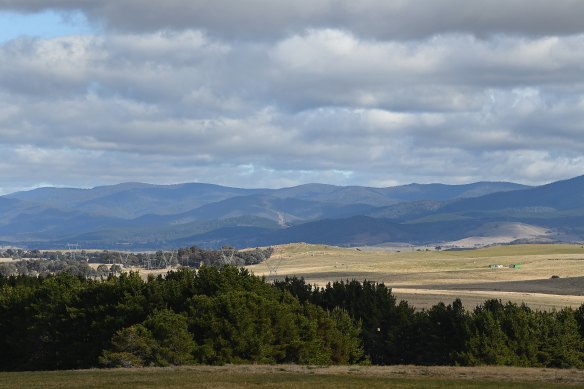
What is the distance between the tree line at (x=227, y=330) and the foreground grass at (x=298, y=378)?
37.4 feet

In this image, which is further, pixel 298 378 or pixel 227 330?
pixel 227 330

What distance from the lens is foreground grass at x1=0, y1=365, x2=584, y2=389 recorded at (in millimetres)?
50625

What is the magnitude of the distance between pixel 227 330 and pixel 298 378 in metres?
22.8

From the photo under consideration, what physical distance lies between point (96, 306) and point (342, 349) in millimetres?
22306

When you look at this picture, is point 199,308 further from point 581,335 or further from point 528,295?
point 528,295

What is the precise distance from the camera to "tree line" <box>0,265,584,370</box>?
7481cm

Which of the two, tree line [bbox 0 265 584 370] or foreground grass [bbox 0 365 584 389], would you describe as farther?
tree line [bbox 0 265 584 370]

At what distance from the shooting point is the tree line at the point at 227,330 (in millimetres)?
74812

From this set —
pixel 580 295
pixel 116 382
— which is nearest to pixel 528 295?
pixel 580 295

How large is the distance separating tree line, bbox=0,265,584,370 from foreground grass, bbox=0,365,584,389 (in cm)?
1141

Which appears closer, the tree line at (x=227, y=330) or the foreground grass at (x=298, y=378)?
the foreground grass at (x=298, y=378)

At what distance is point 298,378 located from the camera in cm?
5447

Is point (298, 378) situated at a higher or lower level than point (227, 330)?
lower

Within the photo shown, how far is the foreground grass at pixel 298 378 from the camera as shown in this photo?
166 ft
